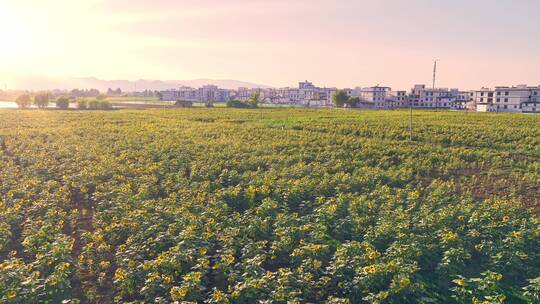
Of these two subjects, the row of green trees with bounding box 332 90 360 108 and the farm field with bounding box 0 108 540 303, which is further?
the row of green trees with bounding box 332 90 360 108

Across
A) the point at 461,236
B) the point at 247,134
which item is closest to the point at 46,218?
the point at 461,236

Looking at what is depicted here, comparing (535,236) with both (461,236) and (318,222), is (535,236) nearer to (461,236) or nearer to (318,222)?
(461,236)

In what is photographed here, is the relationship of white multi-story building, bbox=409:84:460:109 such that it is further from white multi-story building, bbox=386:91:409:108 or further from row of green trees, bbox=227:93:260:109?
row of green trees, bbox=227:93:260:109

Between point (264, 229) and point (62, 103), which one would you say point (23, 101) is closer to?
point (62, 103)

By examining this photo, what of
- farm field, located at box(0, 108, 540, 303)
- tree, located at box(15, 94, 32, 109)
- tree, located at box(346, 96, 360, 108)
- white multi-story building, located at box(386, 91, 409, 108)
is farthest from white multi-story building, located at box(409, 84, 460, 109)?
tree, located at box(15, 94, 32, 109)

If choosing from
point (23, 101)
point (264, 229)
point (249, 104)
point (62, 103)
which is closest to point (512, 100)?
point (249, 104)

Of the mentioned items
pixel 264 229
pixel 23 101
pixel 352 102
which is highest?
pixel 352 102

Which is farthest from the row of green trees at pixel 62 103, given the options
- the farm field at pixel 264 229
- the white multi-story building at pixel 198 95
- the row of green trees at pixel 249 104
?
the white multi-story building at pixel 198 95

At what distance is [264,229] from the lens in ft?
34.5

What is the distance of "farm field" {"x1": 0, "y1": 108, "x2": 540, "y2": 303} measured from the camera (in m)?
7.88

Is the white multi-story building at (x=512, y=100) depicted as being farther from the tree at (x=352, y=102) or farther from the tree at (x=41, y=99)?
the tree at (x=41, y=99)

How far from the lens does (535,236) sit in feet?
33.8

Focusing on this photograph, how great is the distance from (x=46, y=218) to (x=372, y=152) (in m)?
16.8

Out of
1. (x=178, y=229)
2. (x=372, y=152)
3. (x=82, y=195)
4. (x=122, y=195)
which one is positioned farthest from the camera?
(x=372, y=152)
